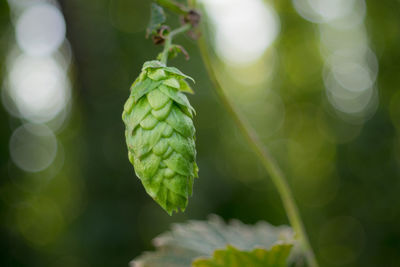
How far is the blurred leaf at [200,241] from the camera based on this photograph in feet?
5.70

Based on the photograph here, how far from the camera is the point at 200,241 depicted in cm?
182

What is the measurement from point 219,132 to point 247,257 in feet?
29.8

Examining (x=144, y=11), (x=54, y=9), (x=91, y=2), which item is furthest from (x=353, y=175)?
(x=54, y=9)

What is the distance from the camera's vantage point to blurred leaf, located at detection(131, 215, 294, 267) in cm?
174

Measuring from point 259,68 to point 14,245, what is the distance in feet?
28.5

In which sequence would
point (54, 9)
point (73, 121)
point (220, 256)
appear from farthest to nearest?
point (73, 121) < point (54, 9) < point (220, 256)

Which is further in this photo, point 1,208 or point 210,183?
point 1,208

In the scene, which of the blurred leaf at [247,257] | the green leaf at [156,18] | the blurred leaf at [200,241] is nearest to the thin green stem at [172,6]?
the green leaf at [156,18]

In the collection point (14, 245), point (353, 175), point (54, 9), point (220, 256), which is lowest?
point (220, 256)

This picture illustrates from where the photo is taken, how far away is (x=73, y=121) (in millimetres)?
9961

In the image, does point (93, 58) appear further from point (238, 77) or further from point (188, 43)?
point (238, 77)

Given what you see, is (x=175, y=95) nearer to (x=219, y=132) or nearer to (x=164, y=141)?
(x=164, y=141)

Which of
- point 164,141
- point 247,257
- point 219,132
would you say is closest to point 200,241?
point 247,257

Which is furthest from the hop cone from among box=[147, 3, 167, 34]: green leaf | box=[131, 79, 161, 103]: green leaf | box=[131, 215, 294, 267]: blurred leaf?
box=[131, 215, 294, 267]: blurred leaf
